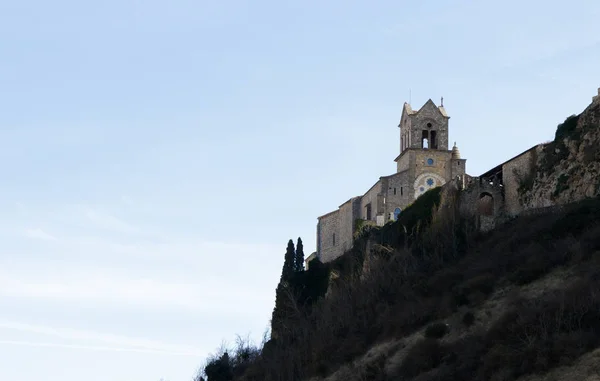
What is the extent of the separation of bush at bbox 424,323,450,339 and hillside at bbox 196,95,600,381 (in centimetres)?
4

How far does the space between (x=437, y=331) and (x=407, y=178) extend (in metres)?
28.6

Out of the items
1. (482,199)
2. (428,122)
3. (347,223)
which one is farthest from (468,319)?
(428,122)

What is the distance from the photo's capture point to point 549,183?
49.3 meters

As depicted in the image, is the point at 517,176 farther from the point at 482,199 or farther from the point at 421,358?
the point at 421,358

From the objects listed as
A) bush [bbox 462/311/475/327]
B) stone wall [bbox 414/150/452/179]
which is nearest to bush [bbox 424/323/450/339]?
bush [bbox 462/311/475/327]

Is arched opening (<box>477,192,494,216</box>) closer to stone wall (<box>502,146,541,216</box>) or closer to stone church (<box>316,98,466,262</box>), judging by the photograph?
stone wall (<box>502,146,541,216</box>)

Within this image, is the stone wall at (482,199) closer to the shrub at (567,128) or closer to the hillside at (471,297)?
the hillside at (471,297)

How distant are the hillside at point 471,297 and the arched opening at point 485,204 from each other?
4.32 ft

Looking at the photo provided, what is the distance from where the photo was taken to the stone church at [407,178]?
68562mm

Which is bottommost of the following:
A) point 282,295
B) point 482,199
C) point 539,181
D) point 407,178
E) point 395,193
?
point 282,295

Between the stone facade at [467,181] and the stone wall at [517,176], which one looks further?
the stone wall at [517,176]

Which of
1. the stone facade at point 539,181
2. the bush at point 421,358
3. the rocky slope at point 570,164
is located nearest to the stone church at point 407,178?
the stone facade at point 539,181

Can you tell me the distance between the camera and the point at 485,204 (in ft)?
179

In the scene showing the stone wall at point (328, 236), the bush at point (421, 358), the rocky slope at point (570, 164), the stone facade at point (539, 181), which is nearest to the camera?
the bush at point (421, 358)
